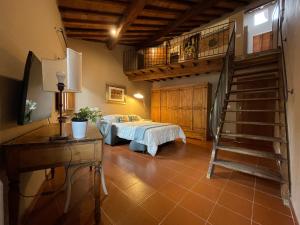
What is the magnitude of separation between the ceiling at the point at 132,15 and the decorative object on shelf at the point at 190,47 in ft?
1.96

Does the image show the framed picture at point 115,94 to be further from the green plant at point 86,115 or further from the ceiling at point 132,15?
the green plant at point 86,115

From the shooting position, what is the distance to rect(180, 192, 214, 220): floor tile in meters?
1.61

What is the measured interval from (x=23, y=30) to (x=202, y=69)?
14.6 ft

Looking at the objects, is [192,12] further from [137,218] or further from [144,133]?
[137,218]

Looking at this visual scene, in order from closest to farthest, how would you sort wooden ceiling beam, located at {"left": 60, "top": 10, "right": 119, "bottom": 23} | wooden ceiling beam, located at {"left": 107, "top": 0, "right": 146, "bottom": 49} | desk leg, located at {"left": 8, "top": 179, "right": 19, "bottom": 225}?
1. desk leg, located at {"left": 8, "top": 179, "right": 19, "bottom": 225}
2. wooden ceiling beam, located at {"left": 107, "top": 0, "right": 146, "bottom": 49}
3. wooden ceiling beam, located at {"left": 60, "top": 10, "right": 119, "bottom": 23}

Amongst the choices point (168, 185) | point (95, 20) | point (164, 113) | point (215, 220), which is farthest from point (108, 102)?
point (215, 220)

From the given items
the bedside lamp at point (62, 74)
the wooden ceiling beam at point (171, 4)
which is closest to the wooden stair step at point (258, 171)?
the bedside lamp at point (62, 74)

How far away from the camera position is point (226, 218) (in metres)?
1.54

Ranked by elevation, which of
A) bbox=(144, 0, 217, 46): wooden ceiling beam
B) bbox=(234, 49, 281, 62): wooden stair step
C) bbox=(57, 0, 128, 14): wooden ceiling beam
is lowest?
bbox=(234, 49, 281, 62): wooden stair step

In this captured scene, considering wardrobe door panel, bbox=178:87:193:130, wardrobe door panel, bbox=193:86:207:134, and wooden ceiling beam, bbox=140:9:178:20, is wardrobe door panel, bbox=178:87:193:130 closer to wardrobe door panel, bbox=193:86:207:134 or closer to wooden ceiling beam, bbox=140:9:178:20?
wardrobe door panel, bbox=193:86:207:134

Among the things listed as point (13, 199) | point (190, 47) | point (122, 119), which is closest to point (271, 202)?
point (13, 199)

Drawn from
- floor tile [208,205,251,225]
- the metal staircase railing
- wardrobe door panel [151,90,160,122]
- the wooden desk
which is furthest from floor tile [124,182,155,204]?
wardrobe door panel [151,90,160,122]

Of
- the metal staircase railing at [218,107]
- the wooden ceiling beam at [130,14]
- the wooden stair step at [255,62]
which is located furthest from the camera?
the wooden stair step at [255,62]

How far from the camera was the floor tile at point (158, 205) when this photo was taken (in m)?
1.58
